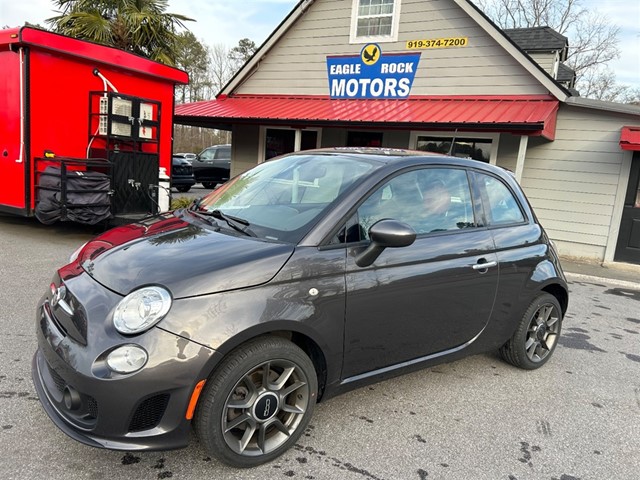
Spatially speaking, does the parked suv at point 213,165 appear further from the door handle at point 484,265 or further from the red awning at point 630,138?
the door handle at point 484,265

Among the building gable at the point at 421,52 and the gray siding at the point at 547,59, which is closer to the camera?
the building gable at the point at 421,52

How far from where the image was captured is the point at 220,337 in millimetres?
2172

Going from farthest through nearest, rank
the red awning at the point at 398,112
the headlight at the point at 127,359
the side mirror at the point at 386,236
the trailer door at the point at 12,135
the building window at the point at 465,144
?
the building window at the point at 465,144 → the red awning at the point at 398,112 → the trailer door at the point at 12,135 → the side mirror at the point at 386,236 → the headlight at the point at 127,359

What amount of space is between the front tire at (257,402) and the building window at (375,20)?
32.3 ft

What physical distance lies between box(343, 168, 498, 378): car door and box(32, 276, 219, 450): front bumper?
0.92 metres

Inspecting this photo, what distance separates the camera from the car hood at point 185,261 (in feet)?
7.39

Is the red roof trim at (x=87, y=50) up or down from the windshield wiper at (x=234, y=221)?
up

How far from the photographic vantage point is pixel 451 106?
978cm

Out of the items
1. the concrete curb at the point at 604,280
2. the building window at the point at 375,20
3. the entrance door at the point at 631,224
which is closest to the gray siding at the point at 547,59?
the building window at the point at 375,20

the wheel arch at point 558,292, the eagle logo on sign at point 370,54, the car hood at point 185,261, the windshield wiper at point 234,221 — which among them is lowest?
the wheel arch at point 558,292

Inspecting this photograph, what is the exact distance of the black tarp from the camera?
6879 millimetres

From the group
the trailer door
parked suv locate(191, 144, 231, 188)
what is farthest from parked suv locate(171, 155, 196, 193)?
the trailer door

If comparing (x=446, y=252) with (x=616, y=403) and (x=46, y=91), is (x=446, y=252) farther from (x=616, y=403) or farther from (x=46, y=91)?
(x=46, y=91)

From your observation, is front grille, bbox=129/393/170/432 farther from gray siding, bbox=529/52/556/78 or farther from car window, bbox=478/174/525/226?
gray siding, bbox=529/52/556/78
